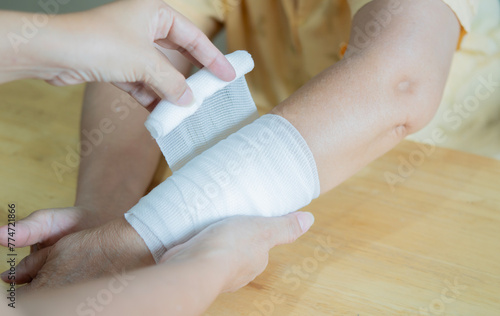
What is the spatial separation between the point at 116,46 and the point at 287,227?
29 centimetres

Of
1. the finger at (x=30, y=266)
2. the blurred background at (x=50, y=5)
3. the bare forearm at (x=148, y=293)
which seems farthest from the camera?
the blurred background at (x=50, y=5)

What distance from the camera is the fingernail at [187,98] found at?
2.21 feet

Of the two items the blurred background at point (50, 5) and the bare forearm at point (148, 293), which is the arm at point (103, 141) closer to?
the bare forearm at point (148, 293)

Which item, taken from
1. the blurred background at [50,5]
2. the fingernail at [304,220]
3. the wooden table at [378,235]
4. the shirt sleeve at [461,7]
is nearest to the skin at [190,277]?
the fingernail at [304,220]

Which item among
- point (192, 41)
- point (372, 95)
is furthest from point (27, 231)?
point (372, 95)

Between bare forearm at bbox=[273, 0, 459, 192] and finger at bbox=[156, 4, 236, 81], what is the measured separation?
9 cm

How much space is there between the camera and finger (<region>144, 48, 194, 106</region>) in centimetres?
64

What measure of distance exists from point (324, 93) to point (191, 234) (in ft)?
0.86

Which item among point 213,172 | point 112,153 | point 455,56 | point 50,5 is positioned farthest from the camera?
point 50,5

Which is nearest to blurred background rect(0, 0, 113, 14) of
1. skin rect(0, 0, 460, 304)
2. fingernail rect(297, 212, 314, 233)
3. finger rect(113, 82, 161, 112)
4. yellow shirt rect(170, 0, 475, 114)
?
yellow shirt rect(170, 0, 475, 114)

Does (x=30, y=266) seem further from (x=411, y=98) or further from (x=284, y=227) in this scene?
(x=411, y=98)

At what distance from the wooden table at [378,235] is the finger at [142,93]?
242 millimetres

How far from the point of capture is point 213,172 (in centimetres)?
64

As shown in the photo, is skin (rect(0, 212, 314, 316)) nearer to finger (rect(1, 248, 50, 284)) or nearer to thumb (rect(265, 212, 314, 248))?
thumb (rect(265, 212, 314, 248))
